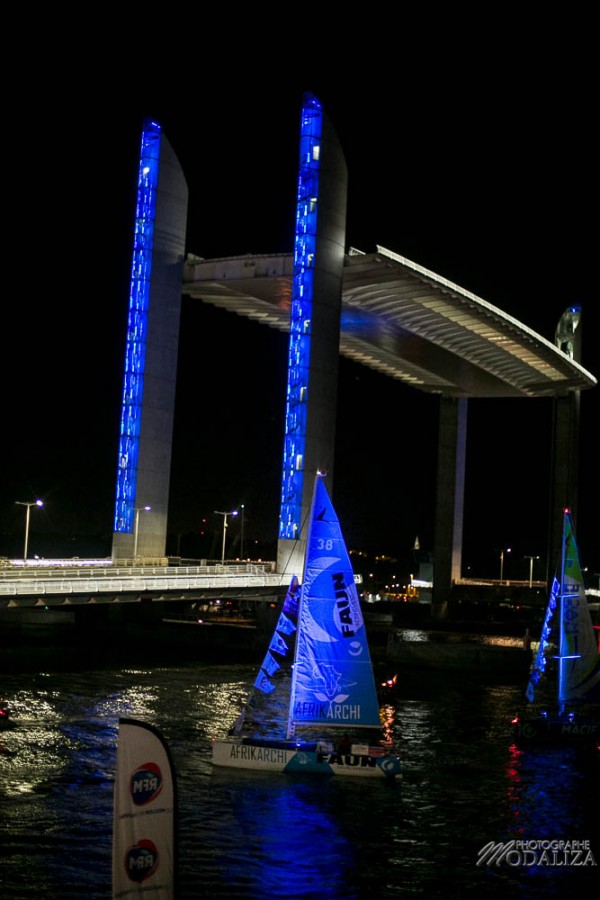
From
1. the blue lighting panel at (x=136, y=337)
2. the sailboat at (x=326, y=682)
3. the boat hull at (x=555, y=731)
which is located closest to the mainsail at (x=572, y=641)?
the boat hull at (x=555, y=731)

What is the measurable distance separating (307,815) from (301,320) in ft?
139

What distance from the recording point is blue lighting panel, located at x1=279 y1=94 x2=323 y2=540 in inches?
2581

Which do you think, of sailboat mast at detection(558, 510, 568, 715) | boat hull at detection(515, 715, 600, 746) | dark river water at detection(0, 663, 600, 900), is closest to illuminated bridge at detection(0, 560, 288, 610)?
dark river water at detection(0, 663, 600, 900)

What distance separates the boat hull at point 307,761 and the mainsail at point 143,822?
753 inches

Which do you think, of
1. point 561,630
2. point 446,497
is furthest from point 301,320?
point 446,497

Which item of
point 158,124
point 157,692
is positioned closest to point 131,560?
point 157,692

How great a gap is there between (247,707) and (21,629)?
4822 cm

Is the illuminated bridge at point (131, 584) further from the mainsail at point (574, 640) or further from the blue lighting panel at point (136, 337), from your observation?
the mainsail at point (574, 640)

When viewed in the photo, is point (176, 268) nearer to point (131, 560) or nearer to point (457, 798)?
point (131, 560)

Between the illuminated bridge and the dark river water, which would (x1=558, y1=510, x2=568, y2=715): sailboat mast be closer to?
the dark river water

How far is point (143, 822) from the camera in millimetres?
11008

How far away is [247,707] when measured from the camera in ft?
102

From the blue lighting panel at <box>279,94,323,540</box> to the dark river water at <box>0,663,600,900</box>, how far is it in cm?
2404

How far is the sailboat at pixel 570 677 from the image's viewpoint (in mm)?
37656
